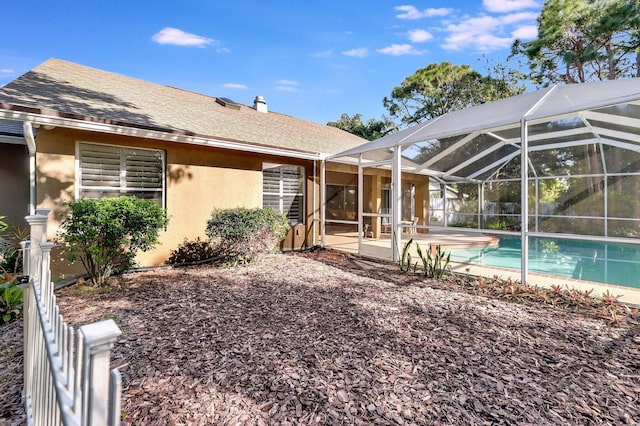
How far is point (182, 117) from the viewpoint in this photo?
8867mm

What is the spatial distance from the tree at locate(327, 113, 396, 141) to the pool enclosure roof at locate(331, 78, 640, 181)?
17.6 metres

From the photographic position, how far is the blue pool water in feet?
26.8

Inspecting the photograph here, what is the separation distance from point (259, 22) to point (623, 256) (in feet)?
51.1

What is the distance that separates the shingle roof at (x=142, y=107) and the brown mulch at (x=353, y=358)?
3702 mm

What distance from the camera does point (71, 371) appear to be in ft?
4.56

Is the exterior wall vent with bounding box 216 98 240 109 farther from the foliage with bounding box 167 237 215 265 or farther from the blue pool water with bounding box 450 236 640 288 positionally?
the blue pool water with bounding box 450 236 640 288

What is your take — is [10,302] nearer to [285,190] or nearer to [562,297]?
[285,190]

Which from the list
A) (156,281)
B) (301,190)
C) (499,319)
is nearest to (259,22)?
(301,190)

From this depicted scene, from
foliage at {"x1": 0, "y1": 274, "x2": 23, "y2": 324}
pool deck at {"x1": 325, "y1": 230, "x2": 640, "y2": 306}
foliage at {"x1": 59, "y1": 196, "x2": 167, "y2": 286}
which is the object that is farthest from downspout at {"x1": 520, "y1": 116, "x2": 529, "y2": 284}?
foliage at {"x1": 0, "y1": 274, "x2": 23, "y2": 324}

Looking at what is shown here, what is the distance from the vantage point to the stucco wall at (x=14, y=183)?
7129 millimetres

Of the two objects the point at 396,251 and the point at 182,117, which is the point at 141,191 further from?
the point at 396,251

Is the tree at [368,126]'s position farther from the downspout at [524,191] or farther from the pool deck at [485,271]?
the downspout at [524,191]

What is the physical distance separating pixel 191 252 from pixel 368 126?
82.4 feet

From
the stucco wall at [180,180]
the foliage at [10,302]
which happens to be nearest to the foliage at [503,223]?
the stucco wall at [180,180]
